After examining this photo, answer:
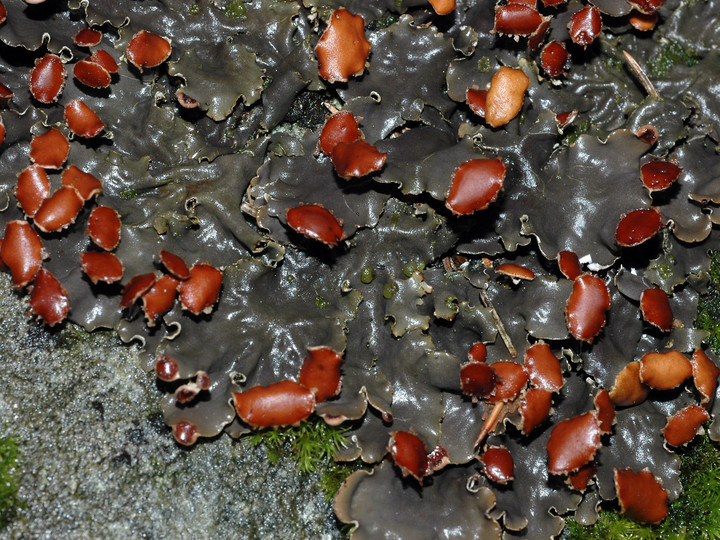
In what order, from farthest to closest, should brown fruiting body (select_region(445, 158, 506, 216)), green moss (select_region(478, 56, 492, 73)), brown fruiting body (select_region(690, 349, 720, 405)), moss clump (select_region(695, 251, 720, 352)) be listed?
1. moss clump (select_region(695, 251, 720, 352))
2. green moss (select_region(478, 56, 492, 73))
3. brown fruiting body (select_region(690, 349, 720, 405))
4. brown fruiting body (select_region(445, 158, 506, 216))

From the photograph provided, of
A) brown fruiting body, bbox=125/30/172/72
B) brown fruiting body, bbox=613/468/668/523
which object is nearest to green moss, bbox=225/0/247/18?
brown fruiting body, bbox=125/30/172/72

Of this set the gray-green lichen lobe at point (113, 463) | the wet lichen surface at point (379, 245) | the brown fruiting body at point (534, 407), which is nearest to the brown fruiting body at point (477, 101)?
the wet lichen surface at point (379, 245)

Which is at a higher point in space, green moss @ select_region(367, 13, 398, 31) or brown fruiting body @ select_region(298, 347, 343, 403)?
green moss @ select_region(367, 13, 398, 31)

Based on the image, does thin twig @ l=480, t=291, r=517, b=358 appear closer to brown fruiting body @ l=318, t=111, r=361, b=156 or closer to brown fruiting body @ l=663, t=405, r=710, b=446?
brown fruiting body @ l=663, t=405, r=710, b=446

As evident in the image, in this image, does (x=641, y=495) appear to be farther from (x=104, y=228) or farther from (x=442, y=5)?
(x=104, y=228)

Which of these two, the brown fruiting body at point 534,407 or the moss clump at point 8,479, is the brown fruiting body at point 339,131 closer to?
the brown fruiting body at point 534,407

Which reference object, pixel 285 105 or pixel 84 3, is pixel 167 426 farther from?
pixel 84 3

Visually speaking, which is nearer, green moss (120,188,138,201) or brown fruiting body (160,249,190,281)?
brown fruiting body (160,249,190,281)
